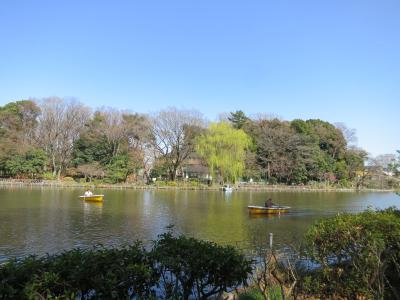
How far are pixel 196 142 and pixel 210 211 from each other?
1011 inches

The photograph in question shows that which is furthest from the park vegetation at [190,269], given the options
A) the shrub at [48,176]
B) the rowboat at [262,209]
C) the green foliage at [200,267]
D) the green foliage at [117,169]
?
the shrub at [48,176]

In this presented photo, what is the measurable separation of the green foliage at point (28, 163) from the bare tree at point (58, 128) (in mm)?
2330

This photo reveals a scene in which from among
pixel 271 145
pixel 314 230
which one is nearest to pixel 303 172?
pixel 271 145

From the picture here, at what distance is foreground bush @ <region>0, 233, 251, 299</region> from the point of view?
3.21 metres

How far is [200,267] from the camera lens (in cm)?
406

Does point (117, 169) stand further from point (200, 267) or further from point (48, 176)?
point (200, 267)

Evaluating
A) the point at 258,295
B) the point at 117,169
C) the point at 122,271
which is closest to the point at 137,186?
the point at 117,169

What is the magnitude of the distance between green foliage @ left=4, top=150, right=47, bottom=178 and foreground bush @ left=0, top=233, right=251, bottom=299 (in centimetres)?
4773

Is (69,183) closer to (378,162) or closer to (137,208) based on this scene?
(137,208)

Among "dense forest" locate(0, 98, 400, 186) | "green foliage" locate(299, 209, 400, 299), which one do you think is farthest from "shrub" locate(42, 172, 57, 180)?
"green foliage" locate(299, 209, 400, 299)

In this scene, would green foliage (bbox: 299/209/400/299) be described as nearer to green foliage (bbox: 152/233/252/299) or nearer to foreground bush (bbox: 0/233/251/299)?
green foliage (bbox: 152/233/252/299)

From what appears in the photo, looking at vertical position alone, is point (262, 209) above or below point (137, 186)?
below

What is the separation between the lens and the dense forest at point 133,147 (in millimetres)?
49250

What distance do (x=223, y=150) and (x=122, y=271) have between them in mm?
46257
